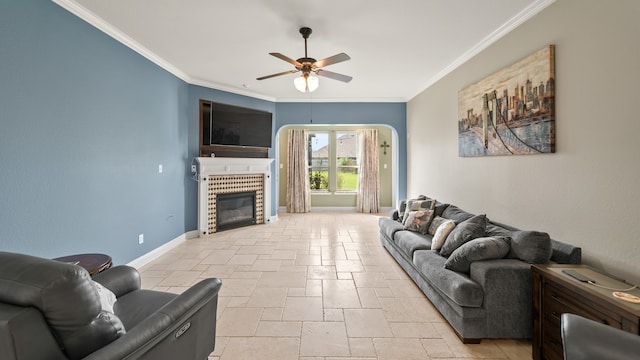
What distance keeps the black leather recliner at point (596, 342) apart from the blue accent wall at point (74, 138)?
3563mm

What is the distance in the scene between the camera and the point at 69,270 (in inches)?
38.7

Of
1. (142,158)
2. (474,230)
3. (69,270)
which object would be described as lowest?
(474,230)

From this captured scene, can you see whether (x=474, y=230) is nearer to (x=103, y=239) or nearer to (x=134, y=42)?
(x=103, y=239)

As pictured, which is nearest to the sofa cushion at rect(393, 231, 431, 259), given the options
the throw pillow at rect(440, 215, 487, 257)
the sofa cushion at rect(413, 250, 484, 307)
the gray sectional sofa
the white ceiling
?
the sofa cushion at rect(413, 250, 484, 307)

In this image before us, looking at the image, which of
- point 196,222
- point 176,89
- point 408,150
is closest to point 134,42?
point 176,89

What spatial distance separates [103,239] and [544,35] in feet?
16.1

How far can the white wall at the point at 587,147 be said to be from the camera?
1.80 m

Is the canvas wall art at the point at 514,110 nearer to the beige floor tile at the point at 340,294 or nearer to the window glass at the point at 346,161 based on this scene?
the beige floor tile at the point at 340,294

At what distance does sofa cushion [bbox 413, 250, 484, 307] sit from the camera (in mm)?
2049

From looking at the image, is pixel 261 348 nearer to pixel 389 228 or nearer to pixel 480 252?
pixel 480 252

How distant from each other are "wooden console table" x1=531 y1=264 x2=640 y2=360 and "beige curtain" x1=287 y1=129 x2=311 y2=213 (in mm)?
6277

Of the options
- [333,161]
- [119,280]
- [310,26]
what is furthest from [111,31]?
[333,161]

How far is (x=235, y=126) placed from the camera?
5555 mm

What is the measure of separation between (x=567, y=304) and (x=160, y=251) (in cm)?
469
